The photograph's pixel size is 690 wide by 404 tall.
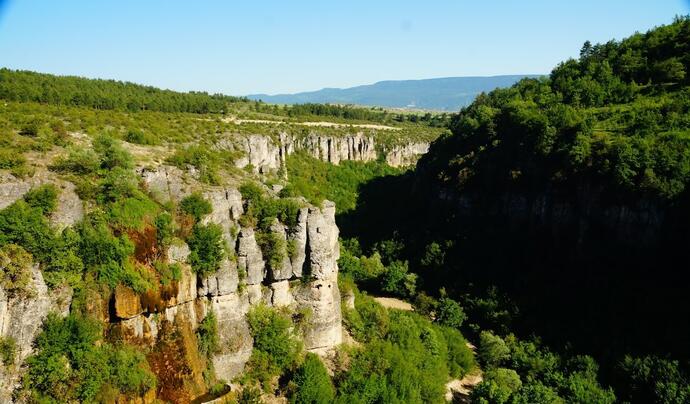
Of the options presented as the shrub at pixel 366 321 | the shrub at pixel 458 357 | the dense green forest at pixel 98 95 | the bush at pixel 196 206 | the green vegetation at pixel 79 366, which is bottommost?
the shrub at pixel 458 357

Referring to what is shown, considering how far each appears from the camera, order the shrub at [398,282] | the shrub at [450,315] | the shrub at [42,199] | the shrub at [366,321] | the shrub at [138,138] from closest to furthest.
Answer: the shrub at [42,199], the shrub at [366,321], the shrub at [138,138], the shrub at [450,315], the shrub at [398,282]

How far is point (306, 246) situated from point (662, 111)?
4146 cm

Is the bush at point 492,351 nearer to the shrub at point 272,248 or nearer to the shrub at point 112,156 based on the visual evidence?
the shrub at point 272,248

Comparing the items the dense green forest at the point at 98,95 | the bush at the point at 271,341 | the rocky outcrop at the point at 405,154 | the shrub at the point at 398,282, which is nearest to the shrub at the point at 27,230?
the bush at the point at 271,341

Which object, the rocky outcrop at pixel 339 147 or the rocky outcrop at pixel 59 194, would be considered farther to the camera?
the rocky outcrop at pixel 339 147

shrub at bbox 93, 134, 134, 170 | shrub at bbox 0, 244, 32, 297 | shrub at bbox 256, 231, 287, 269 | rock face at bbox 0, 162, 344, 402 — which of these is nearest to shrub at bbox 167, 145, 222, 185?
rock face at bbox 0, 162, 344, 402

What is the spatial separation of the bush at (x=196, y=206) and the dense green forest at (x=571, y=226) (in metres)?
22.0

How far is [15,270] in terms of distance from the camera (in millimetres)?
21797

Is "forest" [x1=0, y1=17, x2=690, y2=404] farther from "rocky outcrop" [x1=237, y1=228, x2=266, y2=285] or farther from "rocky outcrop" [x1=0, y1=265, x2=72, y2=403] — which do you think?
"rocky outcrop" [x1=237, y1=228, x2=266, y2=285]

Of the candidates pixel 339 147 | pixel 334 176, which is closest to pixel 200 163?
pixel 334 176

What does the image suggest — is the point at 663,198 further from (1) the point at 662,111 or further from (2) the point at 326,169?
(2) the point at 326,169

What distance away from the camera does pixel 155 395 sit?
25.0 metres

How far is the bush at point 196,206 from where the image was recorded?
2812 cm

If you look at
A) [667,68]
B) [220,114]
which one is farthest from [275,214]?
[220,114]
